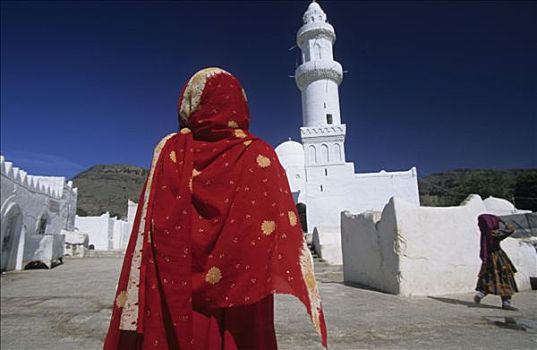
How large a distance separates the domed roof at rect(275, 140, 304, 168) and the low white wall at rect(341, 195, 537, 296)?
2254 centimetres

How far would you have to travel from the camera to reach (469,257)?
5.20 meters

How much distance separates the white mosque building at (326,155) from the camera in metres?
20.1

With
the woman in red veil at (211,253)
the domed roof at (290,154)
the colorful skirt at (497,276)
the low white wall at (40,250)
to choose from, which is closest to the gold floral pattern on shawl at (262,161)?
the woman in red veil at (211,253)

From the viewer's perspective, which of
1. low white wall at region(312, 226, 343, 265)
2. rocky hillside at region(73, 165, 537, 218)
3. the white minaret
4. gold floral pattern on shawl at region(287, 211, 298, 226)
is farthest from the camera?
rocky hillside at region(73, 165, 537, 218)

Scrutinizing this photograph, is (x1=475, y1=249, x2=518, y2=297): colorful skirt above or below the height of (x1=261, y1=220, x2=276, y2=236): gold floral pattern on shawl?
below

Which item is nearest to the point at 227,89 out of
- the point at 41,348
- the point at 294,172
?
the point at 41,348

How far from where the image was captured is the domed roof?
2883 centimetres

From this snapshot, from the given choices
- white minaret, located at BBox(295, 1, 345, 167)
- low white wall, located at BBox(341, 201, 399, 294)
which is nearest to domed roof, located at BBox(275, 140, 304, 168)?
white minaret, located at BBox(295, 1, 345, 167)

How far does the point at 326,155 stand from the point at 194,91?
20033 millimetres

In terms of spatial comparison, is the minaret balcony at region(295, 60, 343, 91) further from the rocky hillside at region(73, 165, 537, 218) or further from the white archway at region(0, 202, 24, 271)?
the white archway at region(0, 202, 24, 271)

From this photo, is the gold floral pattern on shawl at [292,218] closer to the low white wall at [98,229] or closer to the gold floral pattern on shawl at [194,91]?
the gold floral pattern on shawl at [194,91]

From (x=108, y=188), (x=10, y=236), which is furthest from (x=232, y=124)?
(x=108, y=188)

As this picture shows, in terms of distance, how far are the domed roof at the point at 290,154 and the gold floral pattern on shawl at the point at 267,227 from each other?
26721mm

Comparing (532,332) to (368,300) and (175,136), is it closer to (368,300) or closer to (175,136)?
(368,300)
